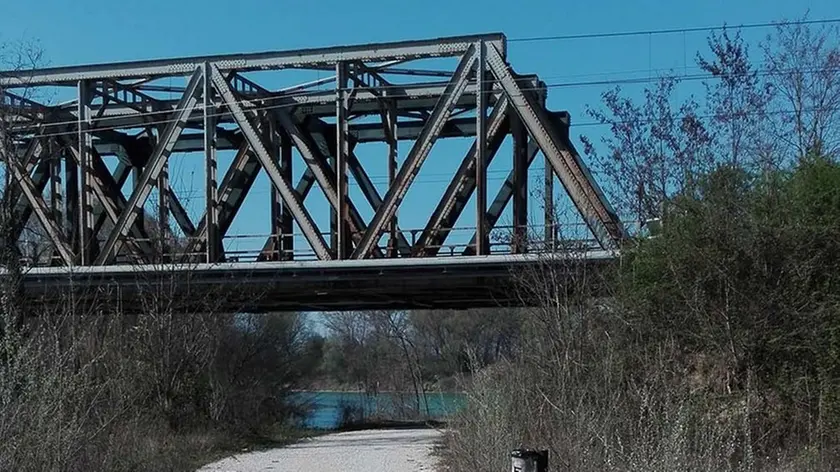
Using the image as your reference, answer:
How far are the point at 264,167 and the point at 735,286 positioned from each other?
→ 56.6ft

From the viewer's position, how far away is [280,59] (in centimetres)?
2612

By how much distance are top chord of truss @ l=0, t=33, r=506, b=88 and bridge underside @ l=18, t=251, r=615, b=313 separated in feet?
20.1

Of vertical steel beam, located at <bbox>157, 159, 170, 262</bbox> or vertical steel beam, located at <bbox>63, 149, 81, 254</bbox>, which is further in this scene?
vertical steel beam, located at <bbox>63, 149, 81, 254</bbox>

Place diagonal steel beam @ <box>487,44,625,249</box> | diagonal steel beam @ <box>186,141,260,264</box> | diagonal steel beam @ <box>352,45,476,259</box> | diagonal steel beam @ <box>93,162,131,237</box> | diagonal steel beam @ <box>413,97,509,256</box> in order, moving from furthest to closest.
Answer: diagonal steel beam @ <box>93,162,131,237</box> → diagonal steel beam @ <box>186,141,260,264</box> → diagonal steel beam @ <box>413,97,509,256</box> → diagonal steel beam @ <box>352,45,476,259</box> → diagonal steel beam @ <box>487,44,625,249</box>

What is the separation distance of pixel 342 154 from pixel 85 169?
31.9ft

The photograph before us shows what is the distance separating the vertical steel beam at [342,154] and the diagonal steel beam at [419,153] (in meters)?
0.62

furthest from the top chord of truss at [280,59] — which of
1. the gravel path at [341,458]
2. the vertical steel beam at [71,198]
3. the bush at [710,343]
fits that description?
the bush at [710,343]

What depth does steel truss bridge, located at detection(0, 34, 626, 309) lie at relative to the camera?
24922mm

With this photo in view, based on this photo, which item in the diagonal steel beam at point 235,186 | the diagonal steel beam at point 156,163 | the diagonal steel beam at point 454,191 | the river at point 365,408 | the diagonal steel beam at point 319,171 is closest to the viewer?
the diagonal steel beam at point 454,191

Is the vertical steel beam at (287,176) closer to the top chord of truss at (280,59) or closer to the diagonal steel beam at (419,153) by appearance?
the top chord of truss at (280,59)

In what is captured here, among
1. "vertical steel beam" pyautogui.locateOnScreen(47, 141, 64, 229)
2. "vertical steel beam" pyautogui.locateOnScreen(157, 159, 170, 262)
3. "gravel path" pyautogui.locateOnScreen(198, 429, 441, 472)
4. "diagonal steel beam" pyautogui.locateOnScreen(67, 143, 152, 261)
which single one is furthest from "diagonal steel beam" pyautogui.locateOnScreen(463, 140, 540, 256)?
"vertical steel beam" pyautogui.locateOnScreen(47, 141, 64, 229)

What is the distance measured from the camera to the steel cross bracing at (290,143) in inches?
987

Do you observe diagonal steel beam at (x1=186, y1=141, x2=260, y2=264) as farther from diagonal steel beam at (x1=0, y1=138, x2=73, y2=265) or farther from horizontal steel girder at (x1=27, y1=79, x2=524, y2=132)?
diagonal steel beam at (x1=0, y1=138, x2=73, y2=265)

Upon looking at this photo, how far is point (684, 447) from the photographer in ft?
29.7
